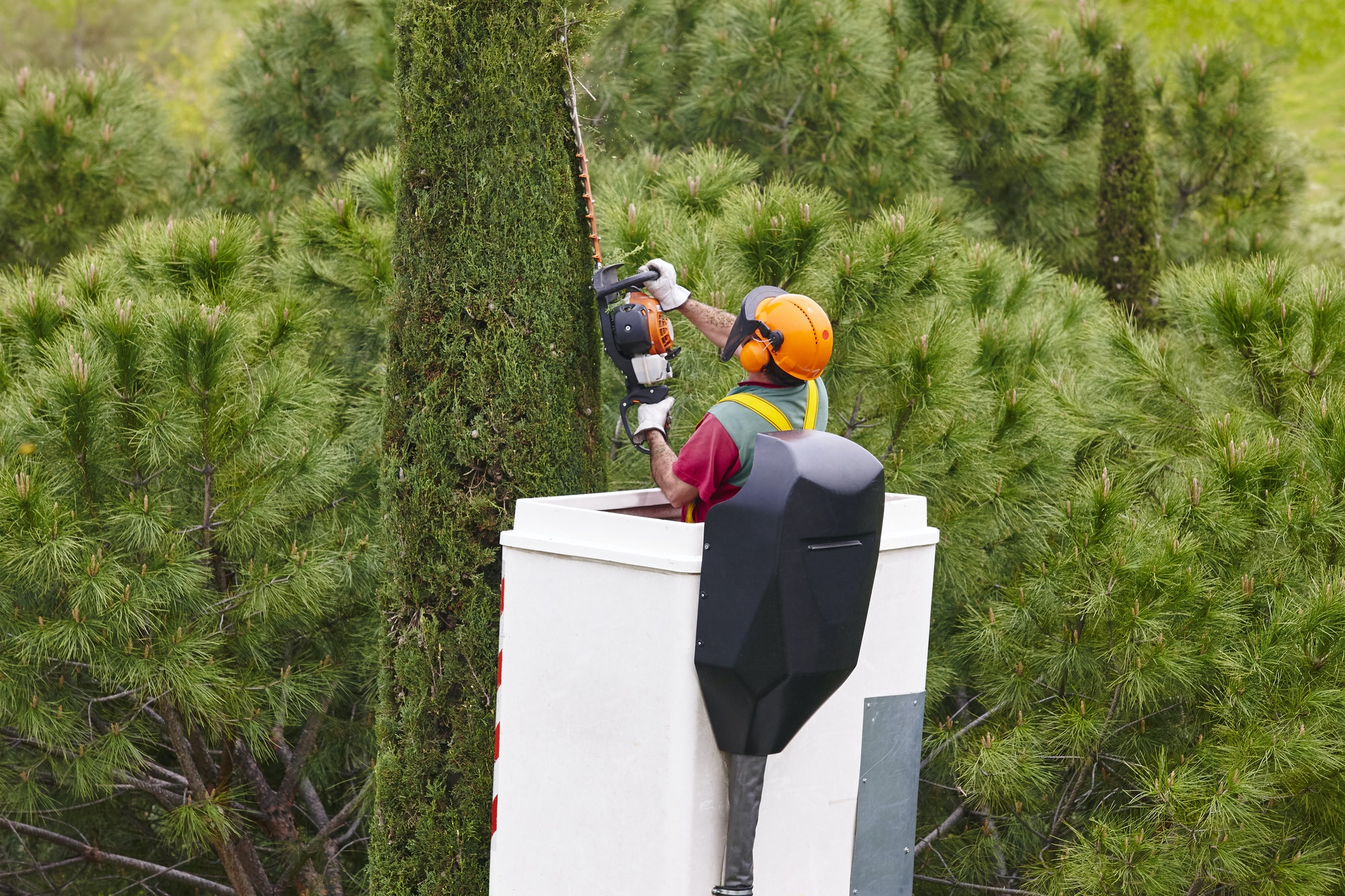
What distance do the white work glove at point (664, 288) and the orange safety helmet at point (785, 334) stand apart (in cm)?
43

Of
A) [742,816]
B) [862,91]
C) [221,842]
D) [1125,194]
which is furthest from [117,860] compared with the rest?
[1125,194]

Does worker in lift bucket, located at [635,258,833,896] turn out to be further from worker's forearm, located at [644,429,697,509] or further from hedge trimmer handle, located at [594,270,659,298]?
hedge trimmer handle, located at [594,270,659,298]

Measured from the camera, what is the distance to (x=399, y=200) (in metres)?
3.67

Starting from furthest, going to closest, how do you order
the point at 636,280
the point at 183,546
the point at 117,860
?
1. the point at 117,860
2. the point at 183,546
3. the point at 636,280

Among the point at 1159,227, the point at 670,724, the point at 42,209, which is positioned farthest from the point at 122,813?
the point at 1159,227

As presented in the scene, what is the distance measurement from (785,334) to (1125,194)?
7.10 metres

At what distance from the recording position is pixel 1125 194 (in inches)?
355

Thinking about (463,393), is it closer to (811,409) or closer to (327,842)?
(811,409)

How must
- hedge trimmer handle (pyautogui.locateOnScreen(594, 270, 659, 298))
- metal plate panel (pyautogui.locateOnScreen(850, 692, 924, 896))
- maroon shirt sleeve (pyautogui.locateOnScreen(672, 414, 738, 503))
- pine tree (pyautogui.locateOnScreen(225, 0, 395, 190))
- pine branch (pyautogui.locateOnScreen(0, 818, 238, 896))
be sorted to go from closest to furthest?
maroon shirt sleeve (pyautogui.locateOnScreen(672, 414, 738, 503)) < metal plate panel (pyautogui.locateOnScreen(850, 692, 924, 896)) < hedge trimmer handle (pyautogui.locateOnScreen(594, 270, 659, 298)) < pine branch (pyautogui.locateOnScreen(0, 818, 238, 896)) < pine tree (pyautogui.locateOnScreen(225, 0, 395, 190))

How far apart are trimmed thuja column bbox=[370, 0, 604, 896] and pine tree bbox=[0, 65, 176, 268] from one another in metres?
4.52

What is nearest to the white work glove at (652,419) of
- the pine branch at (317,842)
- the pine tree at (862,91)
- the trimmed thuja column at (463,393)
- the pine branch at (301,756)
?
the trimmed thuja column at (463,393)

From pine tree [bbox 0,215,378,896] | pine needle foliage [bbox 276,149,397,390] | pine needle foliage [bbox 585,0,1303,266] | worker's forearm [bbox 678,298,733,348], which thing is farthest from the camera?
pine needle foliage [bbox 585,0,1303,266]

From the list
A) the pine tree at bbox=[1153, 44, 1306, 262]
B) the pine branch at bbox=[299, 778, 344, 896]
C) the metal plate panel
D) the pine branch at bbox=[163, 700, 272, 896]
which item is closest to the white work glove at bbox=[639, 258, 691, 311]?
the metal plate panel

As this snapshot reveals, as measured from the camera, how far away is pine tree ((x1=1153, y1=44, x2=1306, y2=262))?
930 cm
